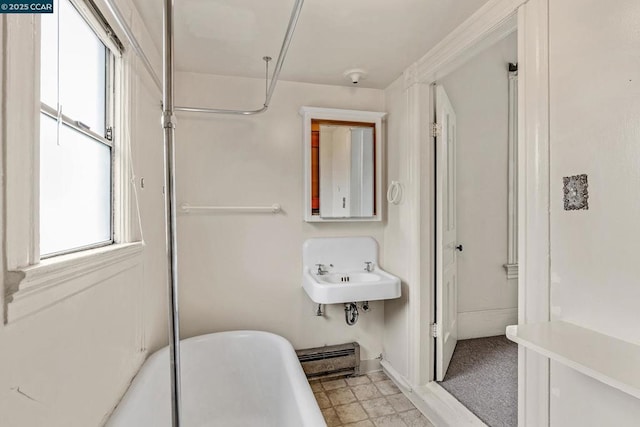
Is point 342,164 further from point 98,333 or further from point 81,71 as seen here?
point 98,333

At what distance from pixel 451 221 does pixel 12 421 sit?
245 cm

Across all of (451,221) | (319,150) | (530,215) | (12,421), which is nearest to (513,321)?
(451,221)

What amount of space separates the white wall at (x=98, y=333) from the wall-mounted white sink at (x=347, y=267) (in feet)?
3.37

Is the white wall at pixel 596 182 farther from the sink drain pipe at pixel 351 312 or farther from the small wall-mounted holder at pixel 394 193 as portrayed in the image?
the sink drain pipe at pixel 351 312

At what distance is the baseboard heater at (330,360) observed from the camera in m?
2.36

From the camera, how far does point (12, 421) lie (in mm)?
691

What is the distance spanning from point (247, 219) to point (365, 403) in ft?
5.00


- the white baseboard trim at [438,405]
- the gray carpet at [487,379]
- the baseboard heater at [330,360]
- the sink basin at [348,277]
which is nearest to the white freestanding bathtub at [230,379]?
the baseboard heater at [330,360]

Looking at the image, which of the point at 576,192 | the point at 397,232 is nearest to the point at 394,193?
the point at 397,232

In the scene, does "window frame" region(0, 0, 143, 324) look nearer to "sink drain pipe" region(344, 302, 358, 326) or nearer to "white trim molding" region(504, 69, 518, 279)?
"sink drain pipe" region(344, 302, 358, 326)

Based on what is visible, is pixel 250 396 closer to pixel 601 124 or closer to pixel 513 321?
pixel 601 124

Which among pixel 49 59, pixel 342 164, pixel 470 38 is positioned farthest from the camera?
pixel 342 164

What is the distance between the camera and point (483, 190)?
9.68 ft

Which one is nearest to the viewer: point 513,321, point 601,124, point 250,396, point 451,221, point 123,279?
point 601,124
